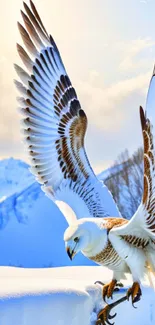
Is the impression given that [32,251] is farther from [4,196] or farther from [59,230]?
[4,196]

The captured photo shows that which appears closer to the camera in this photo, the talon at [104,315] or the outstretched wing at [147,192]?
the outstretched wing at [147,192]

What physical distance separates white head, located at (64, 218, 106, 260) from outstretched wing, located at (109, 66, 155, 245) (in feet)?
0.22

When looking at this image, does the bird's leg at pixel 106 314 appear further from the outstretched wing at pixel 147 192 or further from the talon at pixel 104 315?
the outstretched wing at pixel 147 192

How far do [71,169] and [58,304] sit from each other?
807 mm

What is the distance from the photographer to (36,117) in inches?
88.6

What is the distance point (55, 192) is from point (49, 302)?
2.62 feet

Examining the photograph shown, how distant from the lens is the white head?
158 centimetres

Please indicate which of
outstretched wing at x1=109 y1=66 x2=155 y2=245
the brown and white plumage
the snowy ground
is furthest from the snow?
outstretched wing at x1=109 y1=66 x2=155 y2=245

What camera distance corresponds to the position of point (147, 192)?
1.46m

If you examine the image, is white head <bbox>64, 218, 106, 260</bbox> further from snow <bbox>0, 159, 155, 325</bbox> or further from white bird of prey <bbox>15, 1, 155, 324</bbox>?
snow <bbox>0, 159, 155, 325</bbox>

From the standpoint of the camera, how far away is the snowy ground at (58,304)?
1277mm

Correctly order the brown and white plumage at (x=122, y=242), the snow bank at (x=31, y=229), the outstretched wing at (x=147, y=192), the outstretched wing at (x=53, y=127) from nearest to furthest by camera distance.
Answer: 1. the outstretched wing at (x=147, y=192)
2. the brown and white plumage at (x=122, y=242)
3. the outstretched wing at (x=53, y=127)
4. the snow bank at (x=31, y=229)

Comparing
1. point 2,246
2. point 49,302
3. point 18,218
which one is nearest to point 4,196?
point 18,218

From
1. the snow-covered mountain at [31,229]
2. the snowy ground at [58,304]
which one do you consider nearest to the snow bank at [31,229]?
the snow-covered mountain at [31,229]
